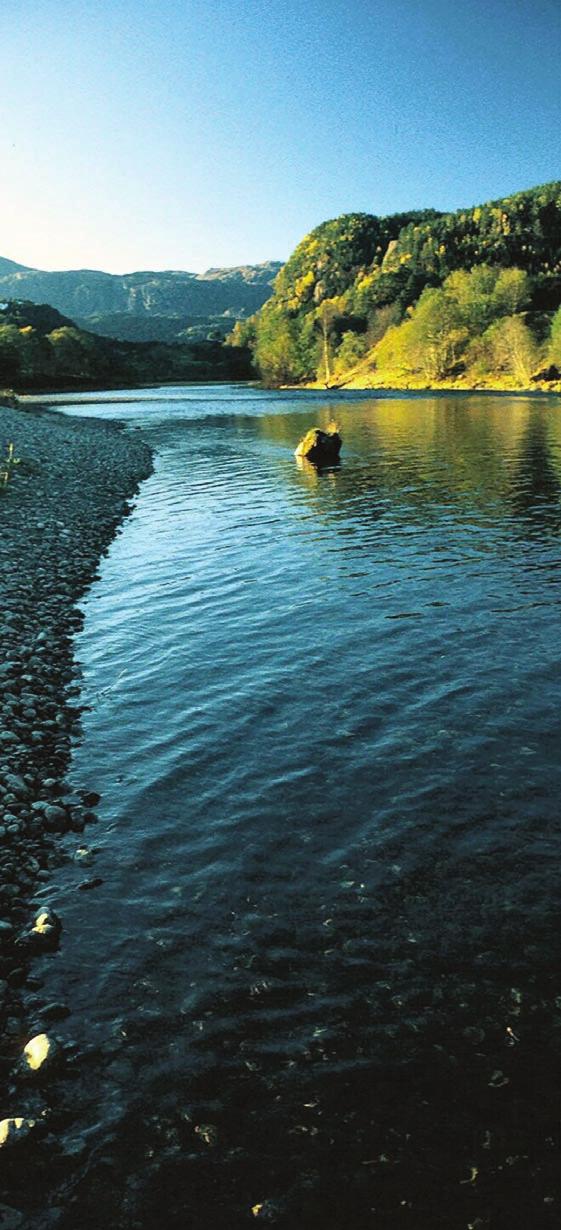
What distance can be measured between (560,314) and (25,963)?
158 m

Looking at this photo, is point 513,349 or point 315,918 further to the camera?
point 513,349

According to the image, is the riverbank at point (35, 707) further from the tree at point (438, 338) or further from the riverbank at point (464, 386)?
the tree at point (438, 338)

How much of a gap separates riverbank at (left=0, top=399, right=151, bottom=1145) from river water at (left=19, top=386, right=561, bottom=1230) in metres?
0.35

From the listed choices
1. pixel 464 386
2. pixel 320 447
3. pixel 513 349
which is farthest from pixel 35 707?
pixel 464 386

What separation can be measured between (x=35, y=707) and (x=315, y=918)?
7162mm

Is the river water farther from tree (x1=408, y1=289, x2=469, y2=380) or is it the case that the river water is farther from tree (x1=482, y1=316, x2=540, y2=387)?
tree (x1=408, y1=289, x2=469, y2=380)

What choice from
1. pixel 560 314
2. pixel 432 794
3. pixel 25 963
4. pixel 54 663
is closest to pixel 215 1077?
pixel 25 963

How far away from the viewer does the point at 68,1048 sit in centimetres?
648

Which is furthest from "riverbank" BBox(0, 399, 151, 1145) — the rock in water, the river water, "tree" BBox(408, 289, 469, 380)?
"tree" BBox(408, 289, 469, 380)

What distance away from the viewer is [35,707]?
42.6 feet

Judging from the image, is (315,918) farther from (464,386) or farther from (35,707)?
(464,386)

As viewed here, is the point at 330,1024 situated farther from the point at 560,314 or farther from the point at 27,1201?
the point at 560,314

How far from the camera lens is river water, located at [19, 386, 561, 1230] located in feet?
17.9

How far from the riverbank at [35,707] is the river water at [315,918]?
35 centimetres
